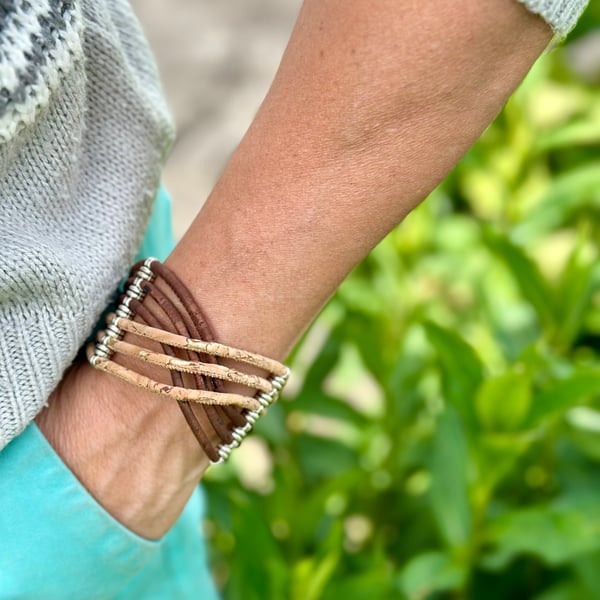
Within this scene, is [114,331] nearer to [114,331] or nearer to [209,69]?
[114,331]

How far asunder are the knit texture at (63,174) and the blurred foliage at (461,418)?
366mm

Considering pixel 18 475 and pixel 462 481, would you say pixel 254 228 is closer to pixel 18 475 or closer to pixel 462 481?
pixel 18 475

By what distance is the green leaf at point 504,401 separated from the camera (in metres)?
0.78

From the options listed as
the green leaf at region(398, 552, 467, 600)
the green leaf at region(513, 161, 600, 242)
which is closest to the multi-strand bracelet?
the green leaf at region(398, 552, 467, 600)

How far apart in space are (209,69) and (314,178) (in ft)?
7.25

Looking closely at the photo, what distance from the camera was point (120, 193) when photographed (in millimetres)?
565

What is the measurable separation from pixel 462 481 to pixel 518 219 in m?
0.49

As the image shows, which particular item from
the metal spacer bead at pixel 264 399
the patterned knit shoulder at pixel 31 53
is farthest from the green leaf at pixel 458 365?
the patterned knit shoulder at pixel 31 53

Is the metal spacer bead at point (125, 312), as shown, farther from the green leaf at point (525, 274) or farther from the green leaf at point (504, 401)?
the green leaf at point (525, 274)

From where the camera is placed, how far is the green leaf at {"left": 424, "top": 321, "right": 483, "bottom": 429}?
82cm

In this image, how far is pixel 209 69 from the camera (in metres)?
2.57

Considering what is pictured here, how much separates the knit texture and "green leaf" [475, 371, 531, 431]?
0.38 m

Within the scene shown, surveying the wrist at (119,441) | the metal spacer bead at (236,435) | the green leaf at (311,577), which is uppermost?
the metal spacer bead at (236,435)

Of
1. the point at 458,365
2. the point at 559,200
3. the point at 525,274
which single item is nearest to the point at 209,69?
the point at 559,200
